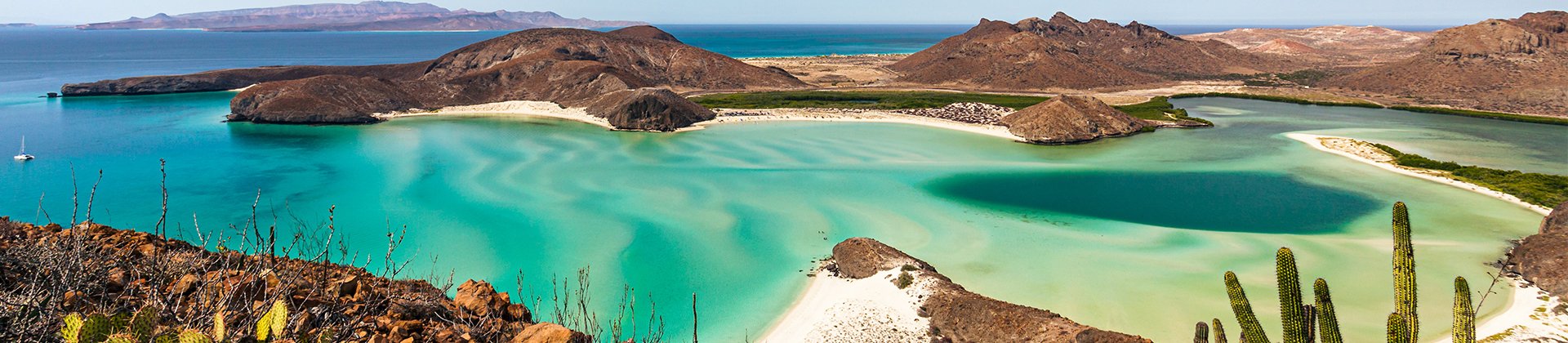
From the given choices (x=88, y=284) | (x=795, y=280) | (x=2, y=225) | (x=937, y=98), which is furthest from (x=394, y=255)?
(x=937, y=98)

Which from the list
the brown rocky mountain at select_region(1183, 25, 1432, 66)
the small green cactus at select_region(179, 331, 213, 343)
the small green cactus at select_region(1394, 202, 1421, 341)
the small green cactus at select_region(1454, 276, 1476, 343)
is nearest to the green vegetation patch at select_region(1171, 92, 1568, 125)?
the brown rocky mountain at select_region(1183, 25, 1432, 66)

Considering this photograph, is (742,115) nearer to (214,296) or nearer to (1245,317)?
(1245,317)

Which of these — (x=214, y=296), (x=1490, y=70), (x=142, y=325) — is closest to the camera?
(x=142, y=325)

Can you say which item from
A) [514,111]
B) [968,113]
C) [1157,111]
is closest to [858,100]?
[968,113]

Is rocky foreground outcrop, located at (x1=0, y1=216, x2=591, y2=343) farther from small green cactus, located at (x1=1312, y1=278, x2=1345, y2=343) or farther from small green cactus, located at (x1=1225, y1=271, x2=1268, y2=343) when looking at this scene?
small green cactus, located at (x1=1312, y1=278, x2=1345, y2=343)

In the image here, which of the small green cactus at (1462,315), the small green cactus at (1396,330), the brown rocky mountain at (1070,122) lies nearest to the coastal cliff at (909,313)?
the small green cactus at (1462,315)

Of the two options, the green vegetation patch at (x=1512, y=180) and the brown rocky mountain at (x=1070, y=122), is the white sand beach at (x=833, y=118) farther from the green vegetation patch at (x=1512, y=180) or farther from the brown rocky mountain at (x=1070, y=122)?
the green vegetation patch at (x=1512, y=180)
